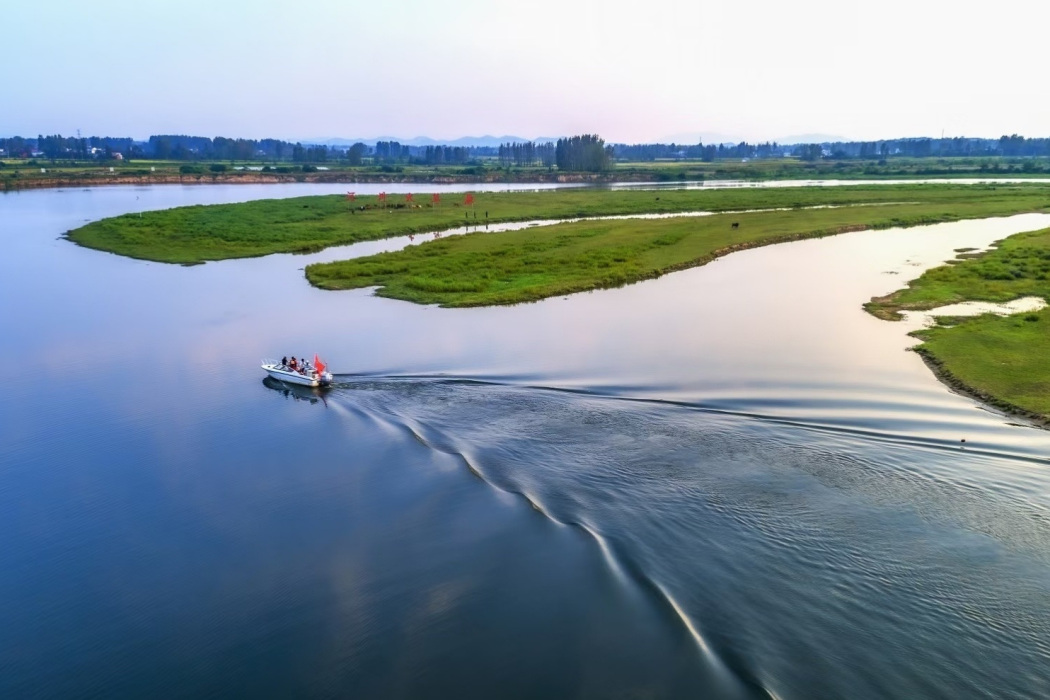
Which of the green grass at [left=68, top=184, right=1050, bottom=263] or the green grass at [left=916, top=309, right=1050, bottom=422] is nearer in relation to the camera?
the green grass at [left=916, top=309, right=1050, bottom=422]

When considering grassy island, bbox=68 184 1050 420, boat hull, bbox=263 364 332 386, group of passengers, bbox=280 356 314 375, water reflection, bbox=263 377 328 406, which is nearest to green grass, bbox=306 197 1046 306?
grassy island, bbox=68 184 1050 420

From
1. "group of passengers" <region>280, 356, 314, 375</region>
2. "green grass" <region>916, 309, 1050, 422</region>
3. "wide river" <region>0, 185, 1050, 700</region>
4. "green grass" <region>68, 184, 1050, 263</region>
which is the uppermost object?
"green grass" <region>68, 184, 1050, 263</region>

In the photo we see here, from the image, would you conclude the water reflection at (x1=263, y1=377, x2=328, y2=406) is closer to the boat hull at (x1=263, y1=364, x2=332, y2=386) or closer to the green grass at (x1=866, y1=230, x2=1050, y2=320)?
the boat hull at (x1=263, y1=364, x2=332, y2=386)

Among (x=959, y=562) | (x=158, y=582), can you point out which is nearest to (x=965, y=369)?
(x=959, y=562)

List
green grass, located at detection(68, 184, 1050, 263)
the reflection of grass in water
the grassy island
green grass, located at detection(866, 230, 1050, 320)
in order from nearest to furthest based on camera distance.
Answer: the reflection of grass in water
the grassy island
green grass, located at detection(866, 230, 1050, 320)
green grass, located at detection(68, 184, 1050, 263)

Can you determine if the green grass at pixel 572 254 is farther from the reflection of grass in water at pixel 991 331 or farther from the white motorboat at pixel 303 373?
the reflection of grass in water at pixel 991 331

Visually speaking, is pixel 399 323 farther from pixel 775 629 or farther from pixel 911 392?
pixel 775 629

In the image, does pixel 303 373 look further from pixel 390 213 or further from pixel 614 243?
pixel 390 213
